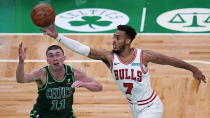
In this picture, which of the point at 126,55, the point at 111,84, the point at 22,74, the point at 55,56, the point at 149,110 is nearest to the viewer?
the point at 22,74

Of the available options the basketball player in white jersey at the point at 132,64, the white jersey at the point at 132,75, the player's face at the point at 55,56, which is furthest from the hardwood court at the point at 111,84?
the player's face at the point at 55,56

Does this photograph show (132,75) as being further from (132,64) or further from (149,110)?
(149,110)

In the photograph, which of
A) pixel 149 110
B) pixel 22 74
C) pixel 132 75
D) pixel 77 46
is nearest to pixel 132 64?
pixel 132 75

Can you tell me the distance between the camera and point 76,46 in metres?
5.27

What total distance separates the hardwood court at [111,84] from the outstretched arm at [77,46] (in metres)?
2.35

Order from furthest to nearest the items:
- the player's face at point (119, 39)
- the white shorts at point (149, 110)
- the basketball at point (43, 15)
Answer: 1. the white shorts at point (149, 110)
2. the player's face at point (119, 39)
3. the basketball at point (43, 15)

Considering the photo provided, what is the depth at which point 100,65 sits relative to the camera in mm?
9734

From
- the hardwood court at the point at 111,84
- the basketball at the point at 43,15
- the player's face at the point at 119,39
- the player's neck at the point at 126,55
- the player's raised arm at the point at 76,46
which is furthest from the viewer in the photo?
the hardwood court at the point at 111,84

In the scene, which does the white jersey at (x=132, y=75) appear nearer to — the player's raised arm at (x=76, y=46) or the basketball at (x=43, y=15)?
the player's raised arm at (x=76, y=46)

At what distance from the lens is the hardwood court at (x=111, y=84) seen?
7.90 metres

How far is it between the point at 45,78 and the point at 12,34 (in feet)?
20.3

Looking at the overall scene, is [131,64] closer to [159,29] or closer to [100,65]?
[100,65]

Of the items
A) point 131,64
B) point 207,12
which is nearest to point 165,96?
point 131,64

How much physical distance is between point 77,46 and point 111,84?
3749 millimetres
